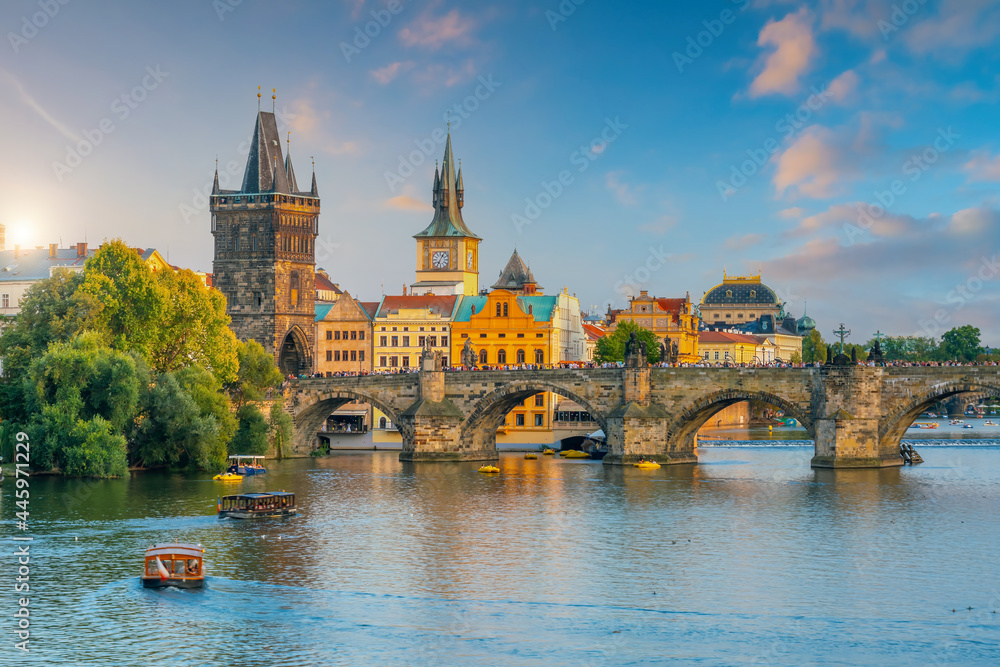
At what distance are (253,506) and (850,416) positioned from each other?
128ft

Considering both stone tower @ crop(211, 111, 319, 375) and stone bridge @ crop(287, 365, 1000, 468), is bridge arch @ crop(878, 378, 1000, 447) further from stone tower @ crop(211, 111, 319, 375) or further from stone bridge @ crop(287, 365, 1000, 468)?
stone tower @ crop(211, 111, 319, 375)

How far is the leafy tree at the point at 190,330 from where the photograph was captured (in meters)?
84.4

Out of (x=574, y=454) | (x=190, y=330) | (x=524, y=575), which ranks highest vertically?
(x=190, y=330)

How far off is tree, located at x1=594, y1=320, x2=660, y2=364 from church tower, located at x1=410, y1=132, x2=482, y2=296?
16292 mm

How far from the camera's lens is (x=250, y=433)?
8944cm

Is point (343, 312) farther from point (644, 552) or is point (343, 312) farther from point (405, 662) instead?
point (405, 662)

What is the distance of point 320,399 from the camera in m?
97.9

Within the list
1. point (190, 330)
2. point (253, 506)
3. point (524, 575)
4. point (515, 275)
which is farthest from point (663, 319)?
point (524, 575)

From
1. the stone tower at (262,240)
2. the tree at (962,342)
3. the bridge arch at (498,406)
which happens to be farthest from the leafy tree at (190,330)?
the tree at (962,342)

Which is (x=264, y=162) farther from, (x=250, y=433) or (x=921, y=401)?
(x=921, y=401)

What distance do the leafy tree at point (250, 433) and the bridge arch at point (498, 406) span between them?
14.4 meters

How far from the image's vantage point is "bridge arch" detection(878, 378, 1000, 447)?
7719 centimetres

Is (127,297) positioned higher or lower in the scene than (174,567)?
higher

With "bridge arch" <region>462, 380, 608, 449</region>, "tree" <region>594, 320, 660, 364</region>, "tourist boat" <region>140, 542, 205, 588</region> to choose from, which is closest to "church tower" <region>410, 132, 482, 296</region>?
"tree" <region>594, 320, 660, 364</region>
